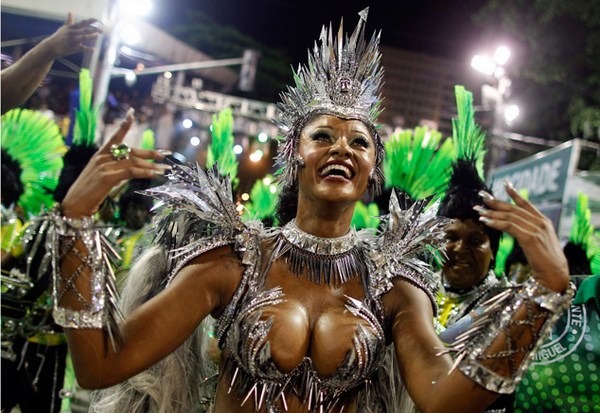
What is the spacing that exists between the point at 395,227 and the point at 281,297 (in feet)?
1.82

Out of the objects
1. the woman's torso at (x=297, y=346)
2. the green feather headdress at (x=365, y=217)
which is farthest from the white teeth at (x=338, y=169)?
the green feather headdress at (x=365, y=217)

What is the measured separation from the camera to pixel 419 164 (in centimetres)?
351

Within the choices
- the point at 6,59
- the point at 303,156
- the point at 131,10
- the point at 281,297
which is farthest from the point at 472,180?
the point at 131,10

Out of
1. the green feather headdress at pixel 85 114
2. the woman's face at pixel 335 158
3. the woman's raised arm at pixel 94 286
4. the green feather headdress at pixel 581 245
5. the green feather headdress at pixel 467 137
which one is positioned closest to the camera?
the woman's raised arm at pixel 94 286

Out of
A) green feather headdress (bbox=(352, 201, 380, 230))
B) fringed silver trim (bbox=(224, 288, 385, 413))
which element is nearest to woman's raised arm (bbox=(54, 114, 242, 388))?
fringed silver trim (bbox=(224, 288, 385, 413))

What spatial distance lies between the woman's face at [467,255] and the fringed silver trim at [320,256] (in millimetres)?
1398

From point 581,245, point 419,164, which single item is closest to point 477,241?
point 419,164

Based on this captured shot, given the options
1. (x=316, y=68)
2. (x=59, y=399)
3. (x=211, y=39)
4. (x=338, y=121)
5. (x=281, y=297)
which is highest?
(x=211, y=39)

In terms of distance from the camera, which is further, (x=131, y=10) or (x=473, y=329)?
(x=131, y=10)

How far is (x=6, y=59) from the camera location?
2.99 meters

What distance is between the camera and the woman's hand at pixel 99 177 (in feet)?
5.43

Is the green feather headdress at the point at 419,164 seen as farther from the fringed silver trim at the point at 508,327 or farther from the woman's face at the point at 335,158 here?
the fringed silver trim at the point at 508,327

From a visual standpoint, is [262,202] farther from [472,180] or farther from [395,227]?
[395,227]

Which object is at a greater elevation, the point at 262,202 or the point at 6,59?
the point at 6,59
